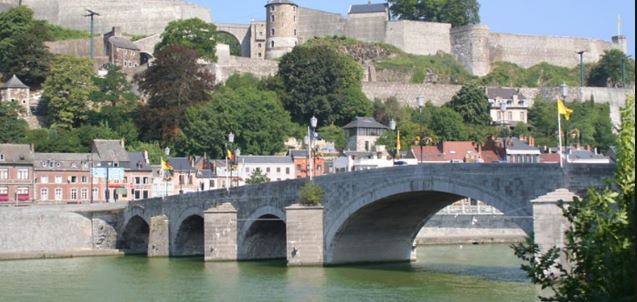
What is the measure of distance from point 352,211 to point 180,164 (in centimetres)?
3307

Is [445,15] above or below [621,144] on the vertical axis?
above

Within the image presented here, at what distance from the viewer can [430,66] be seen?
94.2 meters

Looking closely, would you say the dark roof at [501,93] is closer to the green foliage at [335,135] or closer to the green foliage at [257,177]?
the green foliage at [335,135]

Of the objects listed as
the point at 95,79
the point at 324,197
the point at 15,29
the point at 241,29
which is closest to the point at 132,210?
the point at 324,197

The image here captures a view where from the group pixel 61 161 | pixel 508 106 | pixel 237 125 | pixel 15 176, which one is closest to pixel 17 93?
pixel 61 161

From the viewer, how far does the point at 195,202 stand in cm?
4703

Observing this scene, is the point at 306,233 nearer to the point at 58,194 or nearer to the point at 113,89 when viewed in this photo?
the point at 58,194

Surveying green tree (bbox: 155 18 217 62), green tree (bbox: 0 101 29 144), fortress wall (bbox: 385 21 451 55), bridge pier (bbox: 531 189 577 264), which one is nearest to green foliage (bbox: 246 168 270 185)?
green tree (bbox: 0 101 29 144)

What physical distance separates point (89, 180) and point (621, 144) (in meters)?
55.1

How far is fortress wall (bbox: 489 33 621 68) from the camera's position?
96875 millimetres

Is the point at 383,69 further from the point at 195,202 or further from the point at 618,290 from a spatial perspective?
the point at 618,290

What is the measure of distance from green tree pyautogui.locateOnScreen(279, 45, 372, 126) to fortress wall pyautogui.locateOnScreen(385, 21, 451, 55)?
14058mm

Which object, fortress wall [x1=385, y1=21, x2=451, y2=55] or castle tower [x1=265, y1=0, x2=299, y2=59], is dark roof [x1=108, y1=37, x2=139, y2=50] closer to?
castle tower [x1=265, y1=0, x2=299, y2=59]

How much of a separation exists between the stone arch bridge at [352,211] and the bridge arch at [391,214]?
0.03m
